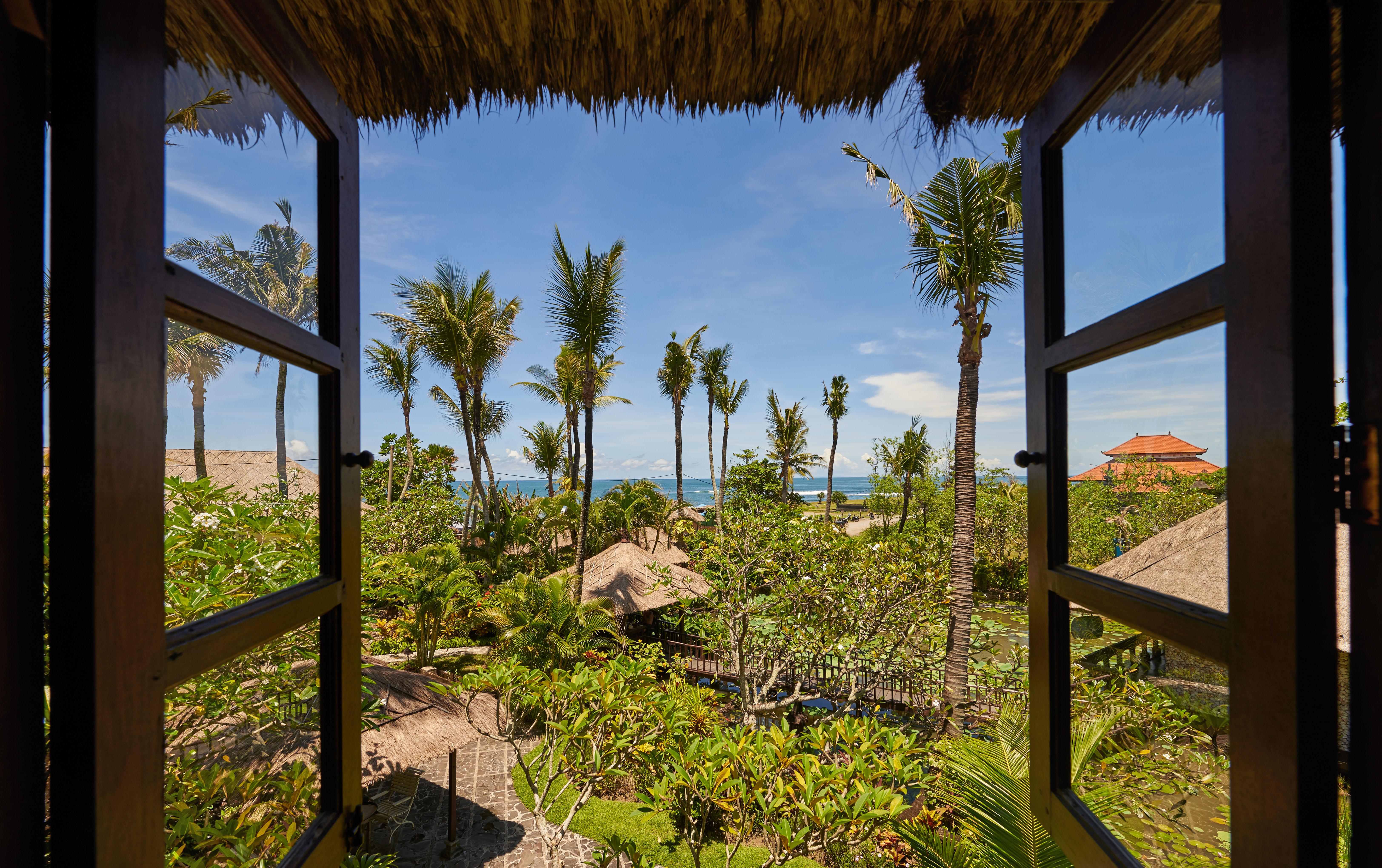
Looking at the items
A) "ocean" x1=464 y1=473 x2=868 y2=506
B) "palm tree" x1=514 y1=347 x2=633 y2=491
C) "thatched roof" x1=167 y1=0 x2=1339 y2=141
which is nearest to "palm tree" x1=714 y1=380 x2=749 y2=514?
"palm tree" x1=514 y1=347 x2=633 y2=491

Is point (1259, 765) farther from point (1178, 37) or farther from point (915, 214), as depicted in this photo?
point (915, 214)

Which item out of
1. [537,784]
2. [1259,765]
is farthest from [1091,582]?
[537,784]

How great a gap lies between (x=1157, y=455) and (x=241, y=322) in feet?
5.86

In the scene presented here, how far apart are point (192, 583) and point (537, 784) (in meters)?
4.35

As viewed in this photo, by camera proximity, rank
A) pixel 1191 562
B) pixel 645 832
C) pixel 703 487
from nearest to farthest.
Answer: pixel 1191 562 → pixel 645 832 → pixel 703 487

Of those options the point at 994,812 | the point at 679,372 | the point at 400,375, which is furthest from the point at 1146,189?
the point at 679,372

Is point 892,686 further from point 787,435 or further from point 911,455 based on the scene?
point 787,435

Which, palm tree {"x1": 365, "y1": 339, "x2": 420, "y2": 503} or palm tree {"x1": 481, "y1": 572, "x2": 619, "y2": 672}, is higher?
palm tree {"x1": 365, "y1": 339, "x2": 420, "y2": 503}

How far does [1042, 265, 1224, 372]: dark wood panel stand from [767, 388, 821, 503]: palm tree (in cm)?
2035

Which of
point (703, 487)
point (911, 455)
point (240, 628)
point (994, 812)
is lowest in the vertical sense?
point (703, 487)

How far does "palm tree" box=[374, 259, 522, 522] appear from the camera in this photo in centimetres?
1268

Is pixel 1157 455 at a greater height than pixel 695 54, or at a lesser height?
lesser

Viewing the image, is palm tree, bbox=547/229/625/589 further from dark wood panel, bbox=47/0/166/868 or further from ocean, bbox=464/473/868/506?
ocean, bbox=464/473/868/506

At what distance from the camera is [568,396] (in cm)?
1738
